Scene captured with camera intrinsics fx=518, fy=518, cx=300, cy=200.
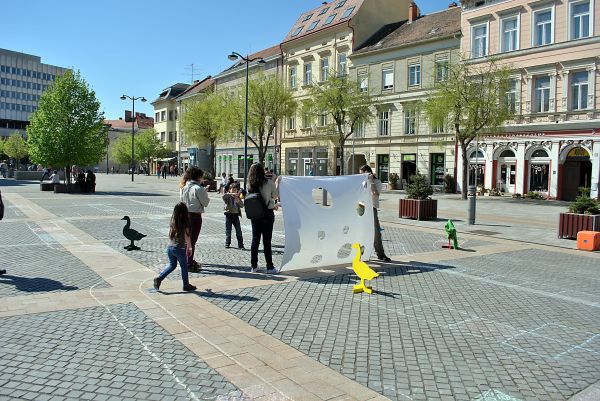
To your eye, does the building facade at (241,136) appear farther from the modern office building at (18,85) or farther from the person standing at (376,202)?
the modern office building at (18,85)

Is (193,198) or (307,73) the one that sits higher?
(307,73)

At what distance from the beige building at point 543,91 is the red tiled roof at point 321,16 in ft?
40.1

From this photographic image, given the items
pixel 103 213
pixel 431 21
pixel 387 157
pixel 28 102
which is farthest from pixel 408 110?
pixel 28 102

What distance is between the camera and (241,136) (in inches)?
1922

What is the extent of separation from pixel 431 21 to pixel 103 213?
31810 millimetres

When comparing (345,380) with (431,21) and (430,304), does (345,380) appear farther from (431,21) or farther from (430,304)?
(431,21)

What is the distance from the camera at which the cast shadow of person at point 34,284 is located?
7180 mm

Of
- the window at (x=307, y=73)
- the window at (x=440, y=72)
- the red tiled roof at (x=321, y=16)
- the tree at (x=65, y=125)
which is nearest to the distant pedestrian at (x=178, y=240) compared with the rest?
the tree at (x=65, y=125)

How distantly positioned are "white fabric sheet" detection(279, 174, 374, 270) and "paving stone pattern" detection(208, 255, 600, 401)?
690 millimetres

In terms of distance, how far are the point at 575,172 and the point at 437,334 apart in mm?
29722

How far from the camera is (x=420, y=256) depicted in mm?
10766

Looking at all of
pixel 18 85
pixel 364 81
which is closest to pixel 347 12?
pixel 364 81

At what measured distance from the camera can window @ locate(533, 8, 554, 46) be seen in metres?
31.4

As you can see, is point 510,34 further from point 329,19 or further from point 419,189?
point 419,189
